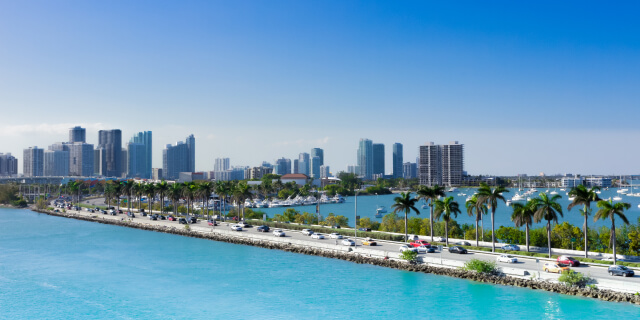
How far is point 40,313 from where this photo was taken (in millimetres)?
37031

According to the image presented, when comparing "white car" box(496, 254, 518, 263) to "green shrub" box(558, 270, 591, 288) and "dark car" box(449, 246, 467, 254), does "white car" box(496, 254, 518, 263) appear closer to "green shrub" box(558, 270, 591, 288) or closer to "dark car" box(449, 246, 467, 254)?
"dark car" box(449, 246, 467, 254)

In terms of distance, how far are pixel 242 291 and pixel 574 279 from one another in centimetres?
2532

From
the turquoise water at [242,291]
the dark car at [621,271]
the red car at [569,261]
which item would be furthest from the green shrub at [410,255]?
the dark car at [621,271]

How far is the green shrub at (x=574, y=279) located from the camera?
114 ft

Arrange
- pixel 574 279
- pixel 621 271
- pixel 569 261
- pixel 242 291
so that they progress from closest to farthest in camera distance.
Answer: pixel 574 279 < pixel 621 271 < pixel 569 261 < pixel 242 291

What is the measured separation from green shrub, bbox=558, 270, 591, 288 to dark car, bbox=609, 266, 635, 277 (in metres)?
3.31

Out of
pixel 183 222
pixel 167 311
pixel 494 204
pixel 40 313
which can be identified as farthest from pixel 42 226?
pixel 494 204

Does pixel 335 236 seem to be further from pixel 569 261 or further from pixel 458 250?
pixel 569 261

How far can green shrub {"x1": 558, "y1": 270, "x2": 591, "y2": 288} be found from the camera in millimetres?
34844

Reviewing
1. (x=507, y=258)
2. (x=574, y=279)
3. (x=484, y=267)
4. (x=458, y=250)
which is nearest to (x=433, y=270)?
(x=484, y=267)

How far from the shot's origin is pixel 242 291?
41406 millimetres

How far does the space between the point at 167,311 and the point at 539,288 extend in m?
27.4

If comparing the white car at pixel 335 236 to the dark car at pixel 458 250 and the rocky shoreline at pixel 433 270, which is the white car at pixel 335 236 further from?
the dark car at pixel 458 250

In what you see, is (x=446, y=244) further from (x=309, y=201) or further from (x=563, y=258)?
(x=309, y=201)
